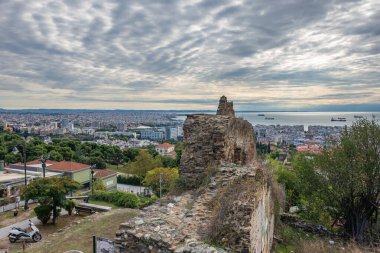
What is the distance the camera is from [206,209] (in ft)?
23.8

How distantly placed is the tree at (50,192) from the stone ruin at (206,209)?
895 cm

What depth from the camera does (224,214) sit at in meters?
6.44

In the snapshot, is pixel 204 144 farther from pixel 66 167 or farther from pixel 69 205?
pixel 66 167

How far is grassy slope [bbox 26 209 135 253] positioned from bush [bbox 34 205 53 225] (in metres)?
1.87

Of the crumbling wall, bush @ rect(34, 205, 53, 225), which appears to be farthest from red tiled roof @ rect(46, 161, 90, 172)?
the crumbling wall

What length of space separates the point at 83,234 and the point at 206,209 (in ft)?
29.6

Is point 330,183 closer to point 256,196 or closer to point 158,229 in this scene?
point 256,196

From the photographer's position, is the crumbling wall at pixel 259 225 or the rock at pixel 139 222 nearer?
the rock at pixel 139 222

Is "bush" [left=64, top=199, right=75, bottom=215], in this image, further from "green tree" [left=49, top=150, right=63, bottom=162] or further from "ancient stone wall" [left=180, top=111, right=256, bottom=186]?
"green tree" [left=49, top=150, right=63, bottom=162]

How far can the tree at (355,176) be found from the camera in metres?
13.1

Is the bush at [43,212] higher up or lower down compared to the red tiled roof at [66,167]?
higher up

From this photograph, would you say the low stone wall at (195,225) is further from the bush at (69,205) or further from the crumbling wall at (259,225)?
the bush at (69,205)

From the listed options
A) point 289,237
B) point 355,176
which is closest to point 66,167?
point 289,237

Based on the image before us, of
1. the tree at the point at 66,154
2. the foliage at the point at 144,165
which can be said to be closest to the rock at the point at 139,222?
the foliage at the point at 144,165
